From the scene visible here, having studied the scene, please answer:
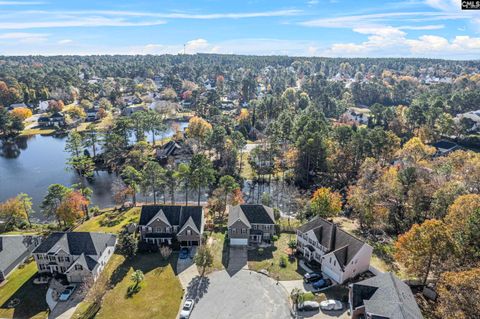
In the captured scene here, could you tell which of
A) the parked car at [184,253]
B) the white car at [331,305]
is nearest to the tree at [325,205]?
the white car at [331,305]

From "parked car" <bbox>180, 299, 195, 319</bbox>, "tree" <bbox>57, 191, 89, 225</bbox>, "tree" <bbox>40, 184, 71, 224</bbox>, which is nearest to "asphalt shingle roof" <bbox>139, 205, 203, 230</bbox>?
"tree" <bbox>57, 191, 89, 225</bbox>

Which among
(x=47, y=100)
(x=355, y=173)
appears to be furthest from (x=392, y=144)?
(x=47, y=100)

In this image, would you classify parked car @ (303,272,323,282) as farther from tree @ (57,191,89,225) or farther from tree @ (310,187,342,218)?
tree @ (57,191,89,225)

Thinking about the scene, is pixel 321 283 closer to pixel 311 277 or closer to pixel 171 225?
pixel 311 277

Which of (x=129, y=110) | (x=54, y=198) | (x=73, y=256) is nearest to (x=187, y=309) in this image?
(x=73, y=256)

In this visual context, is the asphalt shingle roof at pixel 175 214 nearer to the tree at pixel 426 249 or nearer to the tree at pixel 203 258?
the tree at pixel 203 258

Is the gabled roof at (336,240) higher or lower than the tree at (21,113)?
lower

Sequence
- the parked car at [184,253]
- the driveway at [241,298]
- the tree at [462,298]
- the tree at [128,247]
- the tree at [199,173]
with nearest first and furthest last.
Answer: the tree at [462,298]
the driveway at [241,298]
the tree at [128,247]
the parked car at [184,253]
the tree at [199,173]

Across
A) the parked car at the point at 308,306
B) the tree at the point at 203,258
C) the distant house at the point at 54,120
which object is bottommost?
the parked car at the point at 308,306
